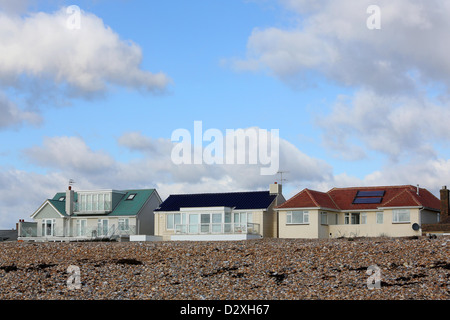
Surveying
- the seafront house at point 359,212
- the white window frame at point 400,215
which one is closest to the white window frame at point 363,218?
the seafront house at point 359,212

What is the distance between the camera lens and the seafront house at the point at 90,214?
52.6m

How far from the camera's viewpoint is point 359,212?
45938 millimetres

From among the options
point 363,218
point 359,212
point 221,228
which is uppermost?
point 359,212

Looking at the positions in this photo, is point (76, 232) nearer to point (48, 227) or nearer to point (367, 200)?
point (48, 227)

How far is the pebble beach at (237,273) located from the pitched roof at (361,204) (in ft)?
55.7

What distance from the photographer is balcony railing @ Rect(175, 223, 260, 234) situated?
45469 millimetres

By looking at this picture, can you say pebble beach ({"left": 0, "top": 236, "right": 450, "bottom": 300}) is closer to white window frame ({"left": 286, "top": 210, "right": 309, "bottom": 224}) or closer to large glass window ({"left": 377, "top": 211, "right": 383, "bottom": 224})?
white window frame ({"left": 286, "top": 210, "right": 309, "bottom": 224})

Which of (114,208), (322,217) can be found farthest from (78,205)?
(322,217)

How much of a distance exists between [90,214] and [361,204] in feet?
75.4

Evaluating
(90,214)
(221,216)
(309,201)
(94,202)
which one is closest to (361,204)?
(309,201)

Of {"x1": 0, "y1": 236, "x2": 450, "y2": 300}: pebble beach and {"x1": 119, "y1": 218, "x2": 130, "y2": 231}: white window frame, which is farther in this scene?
{"x1": 119, "y1": 218, "x2": 130, "y2": 231}: white window frame

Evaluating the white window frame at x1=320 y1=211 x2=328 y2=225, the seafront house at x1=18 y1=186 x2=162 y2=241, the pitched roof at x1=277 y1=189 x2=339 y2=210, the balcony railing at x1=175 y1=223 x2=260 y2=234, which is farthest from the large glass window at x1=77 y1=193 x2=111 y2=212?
the white window frame at x1=320 y1=211 x2=328 y2=225

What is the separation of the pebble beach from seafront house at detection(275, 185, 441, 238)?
1614 cm

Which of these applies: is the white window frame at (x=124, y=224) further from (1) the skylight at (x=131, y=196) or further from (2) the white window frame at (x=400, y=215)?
(2) the white window frame at (x=400, y=215)
